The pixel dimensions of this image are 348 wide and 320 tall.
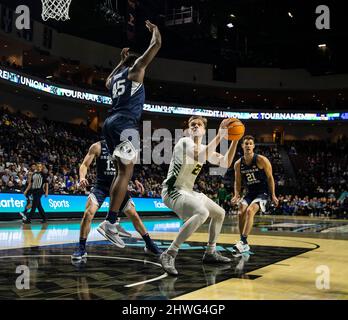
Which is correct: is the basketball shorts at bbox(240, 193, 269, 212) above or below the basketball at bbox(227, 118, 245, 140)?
below

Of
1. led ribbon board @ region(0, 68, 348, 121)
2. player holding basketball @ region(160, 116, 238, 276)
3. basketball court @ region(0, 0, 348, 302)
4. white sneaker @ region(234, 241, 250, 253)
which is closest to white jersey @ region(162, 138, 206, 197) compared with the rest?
player holding basketball @ region(160, 116, 238, 276)

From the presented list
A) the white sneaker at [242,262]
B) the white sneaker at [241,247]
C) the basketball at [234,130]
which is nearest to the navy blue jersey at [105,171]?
the basketball at [234,130]

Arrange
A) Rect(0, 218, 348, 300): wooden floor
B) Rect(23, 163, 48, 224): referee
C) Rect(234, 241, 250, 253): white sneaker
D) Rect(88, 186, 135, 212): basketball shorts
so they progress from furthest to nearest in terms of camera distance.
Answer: Rect(23, 163, 48, 224): referee → Rect(234, 241, 250, 253): white sneaker → Rect(88, 186, 135, 212): basketball shorts → Rect(0, 218, 348, 300): wooden floor

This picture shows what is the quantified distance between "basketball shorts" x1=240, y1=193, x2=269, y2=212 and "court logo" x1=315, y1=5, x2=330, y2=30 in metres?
17.6

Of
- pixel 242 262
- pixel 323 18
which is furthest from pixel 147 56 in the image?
pixel 323 18

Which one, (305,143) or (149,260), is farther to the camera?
(305,143)

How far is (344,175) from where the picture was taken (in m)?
33.5

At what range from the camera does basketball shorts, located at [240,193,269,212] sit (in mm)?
7637

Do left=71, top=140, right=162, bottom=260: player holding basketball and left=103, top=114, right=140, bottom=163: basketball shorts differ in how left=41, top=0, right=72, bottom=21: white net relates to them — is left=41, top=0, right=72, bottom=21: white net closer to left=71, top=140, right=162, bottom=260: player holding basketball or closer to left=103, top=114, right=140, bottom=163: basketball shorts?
left=71, top=140, right=162, bottom=260: player holding basketball

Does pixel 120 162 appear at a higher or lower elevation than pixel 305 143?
lower

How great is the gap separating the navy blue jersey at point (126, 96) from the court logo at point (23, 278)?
6.84 ft
